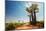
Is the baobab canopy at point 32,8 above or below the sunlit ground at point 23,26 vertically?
above

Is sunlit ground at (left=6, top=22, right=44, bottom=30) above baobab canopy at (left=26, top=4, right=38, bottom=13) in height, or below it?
→ below

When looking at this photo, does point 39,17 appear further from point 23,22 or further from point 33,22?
point 23,22

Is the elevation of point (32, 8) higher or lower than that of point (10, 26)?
higher

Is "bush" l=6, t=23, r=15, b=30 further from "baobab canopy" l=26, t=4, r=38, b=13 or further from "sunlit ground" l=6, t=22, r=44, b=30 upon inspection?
"baobab canopy" l=26, t=4, r=38, b=13

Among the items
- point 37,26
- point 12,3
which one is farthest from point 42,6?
point 12,3

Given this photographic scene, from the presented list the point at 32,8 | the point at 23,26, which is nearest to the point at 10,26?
the point at 23,26

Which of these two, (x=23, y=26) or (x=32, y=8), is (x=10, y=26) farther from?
(x=32, y=8)

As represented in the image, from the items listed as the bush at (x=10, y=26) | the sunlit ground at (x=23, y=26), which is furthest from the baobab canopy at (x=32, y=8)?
the bush at (x=10, y=26)

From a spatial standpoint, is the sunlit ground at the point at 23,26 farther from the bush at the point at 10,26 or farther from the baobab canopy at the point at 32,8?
the baobab canopy at the point at 32,8

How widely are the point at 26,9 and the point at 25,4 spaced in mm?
60

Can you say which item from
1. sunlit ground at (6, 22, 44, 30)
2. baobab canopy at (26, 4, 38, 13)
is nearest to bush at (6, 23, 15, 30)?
sunlit ground at (6, 22, 44, 30)

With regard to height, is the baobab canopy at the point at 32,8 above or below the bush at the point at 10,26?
above

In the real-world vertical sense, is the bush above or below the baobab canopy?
below

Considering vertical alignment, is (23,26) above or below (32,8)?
below
